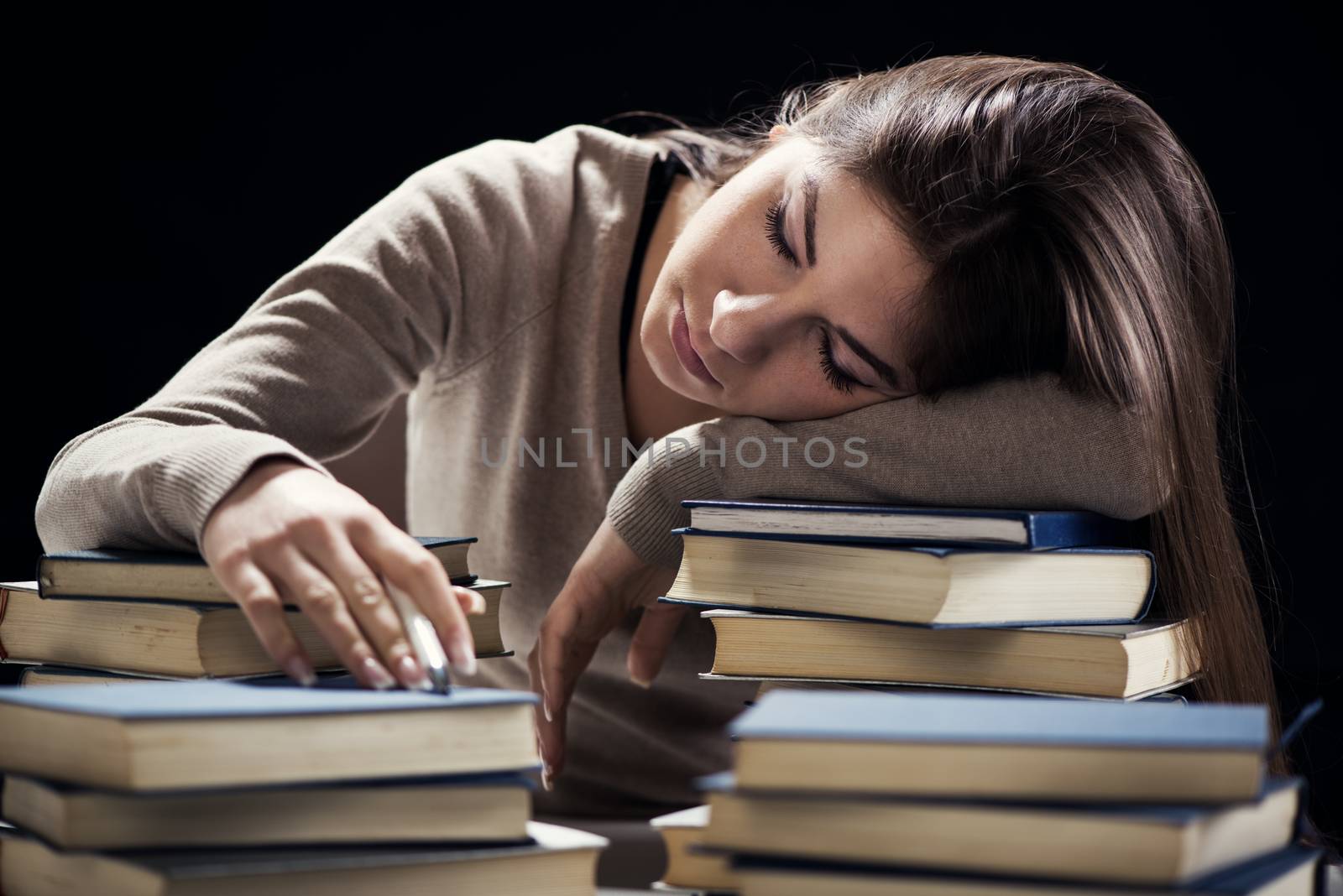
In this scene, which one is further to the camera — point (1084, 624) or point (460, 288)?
point (460, 288)

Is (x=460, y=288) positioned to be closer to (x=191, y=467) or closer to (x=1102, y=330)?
(x=191, y=467)

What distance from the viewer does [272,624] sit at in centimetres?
85

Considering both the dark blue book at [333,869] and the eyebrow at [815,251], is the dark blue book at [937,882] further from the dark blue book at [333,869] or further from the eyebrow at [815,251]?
the eyebrow at [815,251]

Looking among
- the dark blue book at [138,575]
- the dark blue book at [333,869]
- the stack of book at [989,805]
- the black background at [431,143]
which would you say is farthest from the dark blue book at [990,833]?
the black background at [431,143]

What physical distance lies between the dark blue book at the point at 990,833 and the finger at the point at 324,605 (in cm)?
26

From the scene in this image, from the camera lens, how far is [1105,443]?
3.68 feet

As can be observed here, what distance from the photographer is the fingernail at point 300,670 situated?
83 centimetres

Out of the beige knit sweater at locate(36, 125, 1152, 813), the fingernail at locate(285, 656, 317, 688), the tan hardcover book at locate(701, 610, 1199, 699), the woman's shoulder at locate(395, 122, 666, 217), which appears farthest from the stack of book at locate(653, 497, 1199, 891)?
the woman's shoulder at locate(395, 122, 666, 217)

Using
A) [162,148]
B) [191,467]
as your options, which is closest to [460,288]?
[191,467]

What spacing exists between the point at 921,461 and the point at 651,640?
34 centimetres

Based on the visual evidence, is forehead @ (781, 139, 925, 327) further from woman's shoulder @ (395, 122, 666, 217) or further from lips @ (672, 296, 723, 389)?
woman's shoulder @ (395, 122, 666, 217)

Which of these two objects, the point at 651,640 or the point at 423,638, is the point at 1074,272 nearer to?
the point at 651,640

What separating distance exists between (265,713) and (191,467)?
1.06ft

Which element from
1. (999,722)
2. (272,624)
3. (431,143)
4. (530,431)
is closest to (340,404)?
(530,431)
